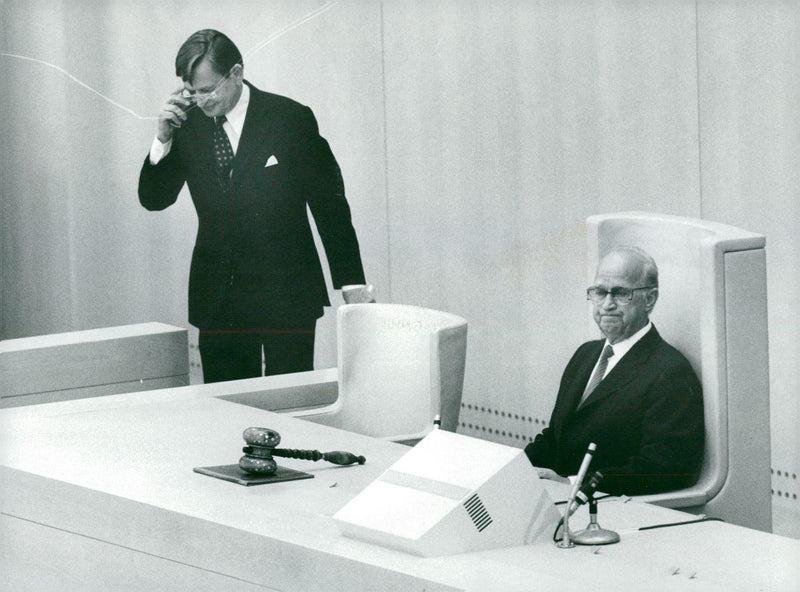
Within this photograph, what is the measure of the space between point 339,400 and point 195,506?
197cm

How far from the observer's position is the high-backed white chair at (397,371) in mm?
4797

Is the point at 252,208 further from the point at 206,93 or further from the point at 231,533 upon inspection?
the point at 231,533

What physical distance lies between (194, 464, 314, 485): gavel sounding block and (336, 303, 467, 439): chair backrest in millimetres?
1062

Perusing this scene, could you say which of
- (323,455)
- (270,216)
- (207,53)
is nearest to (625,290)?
(323,455)

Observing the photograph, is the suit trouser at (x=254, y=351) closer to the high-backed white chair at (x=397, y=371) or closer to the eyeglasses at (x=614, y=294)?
the high-backed white chair at (x=397, y=371)

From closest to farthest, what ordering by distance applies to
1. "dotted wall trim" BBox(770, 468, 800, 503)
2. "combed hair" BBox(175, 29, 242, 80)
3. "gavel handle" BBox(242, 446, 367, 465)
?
"gavel handle" BBox(242, 446, 367, 465) → "dotted wall trim" BBox(770, 468, 800, 503) → "combed hair" BBox(175, 29, 242, 80)

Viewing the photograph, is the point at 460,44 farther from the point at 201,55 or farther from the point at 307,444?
the point at 307,444

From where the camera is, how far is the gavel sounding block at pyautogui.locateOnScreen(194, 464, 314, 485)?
349cm

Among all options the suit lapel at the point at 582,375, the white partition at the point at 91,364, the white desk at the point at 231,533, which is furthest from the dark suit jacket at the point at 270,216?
the suit lapel at the point at 582,375

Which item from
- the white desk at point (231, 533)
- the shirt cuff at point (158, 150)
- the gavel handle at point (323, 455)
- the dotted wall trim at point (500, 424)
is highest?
the shirt cuff at point (158, 150)

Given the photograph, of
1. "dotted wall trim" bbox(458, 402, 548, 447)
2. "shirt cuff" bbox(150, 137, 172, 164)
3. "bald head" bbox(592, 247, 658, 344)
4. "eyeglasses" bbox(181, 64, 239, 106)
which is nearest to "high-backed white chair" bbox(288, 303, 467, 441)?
"bald head" bbox(592, 247, 658, 344)

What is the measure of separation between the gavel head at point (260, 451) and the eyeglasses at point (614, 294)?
1191mm

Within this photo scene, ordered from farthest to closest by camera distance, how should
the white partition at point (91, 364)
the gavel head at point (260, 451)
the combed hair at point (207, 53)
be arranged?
the combed hair at point (207, 53), the white partition at point (91, 364), the gavel head at point (260, 451)

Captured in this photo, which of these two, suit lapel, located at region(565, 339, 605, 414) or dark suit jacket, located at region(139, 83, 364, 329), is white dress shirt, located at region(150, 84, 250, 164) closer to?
dark suit jacket, located at region(139, 83, 364, 329)
